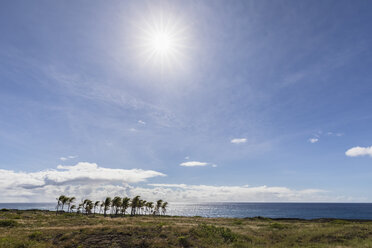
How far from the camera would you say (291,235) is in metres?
35.4

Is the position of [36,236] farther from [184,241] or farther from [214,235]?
[214,235]

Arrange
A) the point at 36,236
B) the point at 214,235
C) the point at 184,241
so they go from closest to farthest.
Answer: the point at 184,241 < the point at 36,236 < the point at 214,235

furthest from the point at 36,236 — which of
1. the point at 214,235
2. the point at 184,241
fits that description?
the point at 214,235

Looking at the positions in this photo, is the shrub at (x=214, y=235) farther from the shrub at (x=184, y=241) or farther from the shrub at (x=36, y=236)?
the shrub at (x=36, y=236)

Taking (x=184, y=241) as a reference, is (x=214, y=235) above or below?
below

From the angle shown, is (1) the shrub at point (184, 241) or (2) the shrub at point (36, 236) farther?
(2) the shrub at point (36, 236)

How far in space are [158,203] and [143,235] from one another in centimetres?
11507

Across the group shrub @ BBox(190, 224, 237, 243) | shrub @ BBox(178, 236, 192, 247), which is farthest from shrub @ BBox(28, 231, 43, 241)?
shrub @ BBox(190, 224, 237, 243)

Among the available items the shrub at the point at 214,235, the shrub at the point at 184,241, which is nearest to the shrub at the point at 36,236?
the shrub at the point at 184,241

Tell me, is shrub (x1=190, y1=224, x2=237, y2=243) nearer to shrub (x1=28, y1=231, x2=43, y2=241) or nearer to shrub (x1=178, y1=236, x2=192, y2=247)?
shrub (x1=178, y1=236, x2=192, y2=247)

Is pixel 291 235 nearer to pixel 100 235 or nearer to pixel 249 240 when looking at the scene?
pixel 249 240

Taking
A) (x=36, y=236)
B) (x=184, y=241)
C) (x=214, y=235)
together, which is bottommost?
(x=214, y=235)

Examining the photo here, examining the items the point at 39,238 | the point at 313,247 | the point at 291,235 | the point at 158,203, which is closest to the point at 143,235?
the point at 39,238

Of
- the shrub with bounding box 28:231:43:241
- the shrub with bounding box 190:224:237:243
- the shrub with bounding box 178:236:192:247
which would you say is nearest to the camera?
the shrub with bounding box 178:236:192:247
